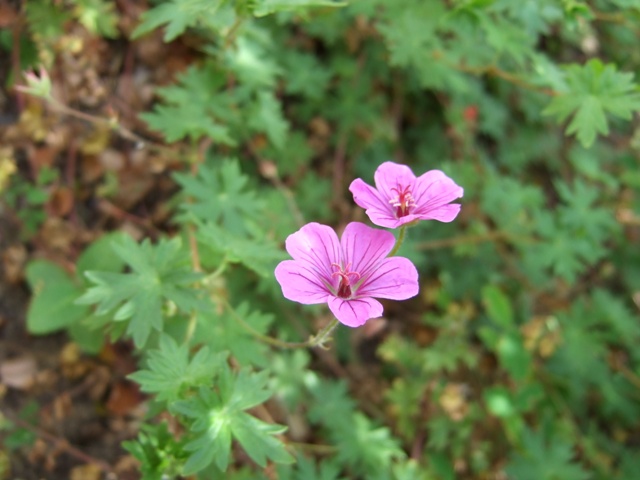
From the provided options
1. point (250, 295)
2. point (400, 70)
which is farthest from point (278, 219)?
point (400, 70)

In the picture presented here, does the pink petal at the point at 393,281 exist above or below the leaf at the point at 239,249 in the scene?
above

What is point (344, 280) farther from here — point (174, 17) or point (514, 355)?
point (514, 355)

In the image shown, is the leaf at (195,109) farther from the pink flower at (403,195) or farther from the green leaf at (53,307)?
the pink flower at (403,195)

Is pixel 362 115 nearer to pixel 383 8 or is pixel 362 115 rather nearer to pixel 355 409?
pixel 383 8

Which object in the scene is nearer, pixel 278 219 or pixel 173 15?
pixel 173 15

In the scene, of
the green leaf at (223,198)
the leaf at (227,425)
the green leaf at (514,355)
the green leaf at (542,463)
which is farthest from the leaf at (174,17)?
the green leaf at (542,463)

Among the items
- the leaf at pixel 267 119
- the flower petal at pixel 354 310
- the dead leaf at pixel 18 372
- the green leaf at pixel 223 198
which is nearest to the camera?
the flower petal at pixel 354 310
